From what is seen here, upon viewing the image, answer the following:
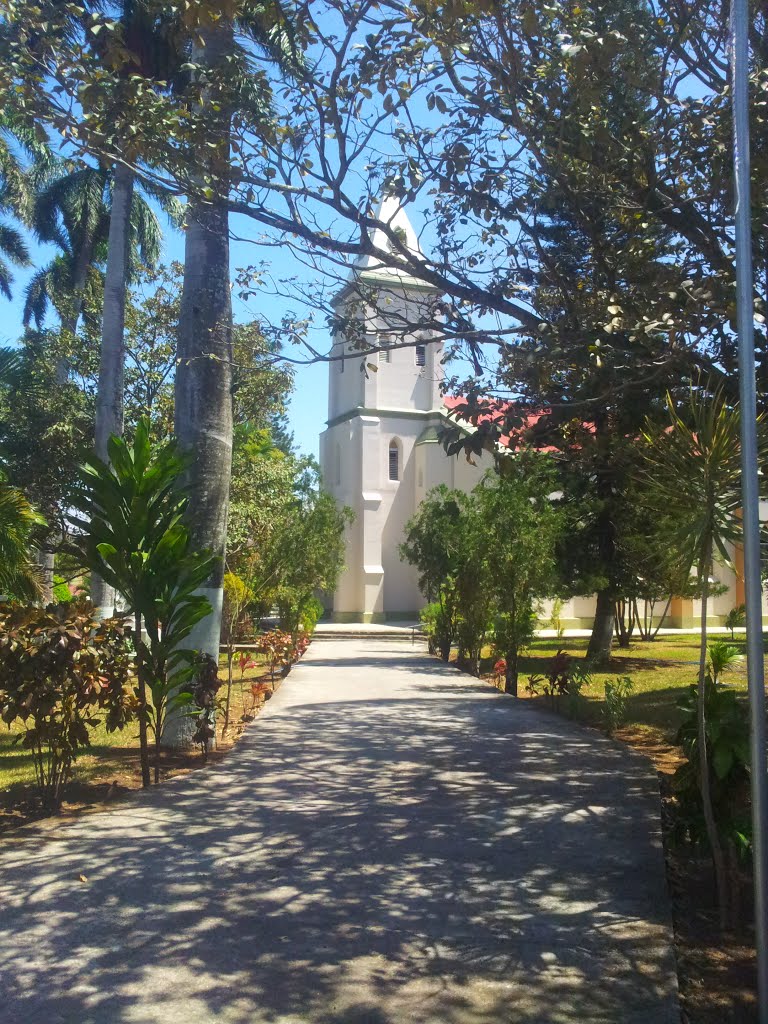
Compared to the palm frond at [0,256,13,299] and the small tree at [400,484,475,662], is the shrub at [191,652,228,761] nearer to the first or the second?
the small tree at [400,484,475,662]

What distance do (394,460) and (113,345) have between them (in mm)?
24421

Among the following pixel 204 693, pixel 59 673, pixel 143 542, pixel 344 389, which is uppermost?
pixel 344 389

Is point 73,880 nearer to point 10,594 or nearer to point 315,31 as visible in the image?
point 10,594

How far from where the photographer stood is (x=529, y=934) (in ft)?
14.6

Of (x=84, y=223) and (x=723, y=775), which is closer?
(x=723, y=775)

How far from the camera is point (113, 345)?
18.1 metres

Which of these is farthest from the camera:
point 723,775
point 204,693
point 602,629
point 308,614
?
point 308,614

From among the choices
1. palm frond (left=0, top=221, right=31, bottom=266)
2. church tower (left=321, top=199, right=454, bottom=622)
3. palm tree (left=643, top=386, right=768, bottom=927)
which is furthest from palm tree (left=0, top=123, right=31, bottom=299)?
palm tree (left=643, top=386, right=768, bottom=927)

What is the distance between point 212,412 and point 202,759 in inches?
138

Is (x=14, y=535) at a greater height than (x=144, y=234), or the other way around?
(x=144, y=234)

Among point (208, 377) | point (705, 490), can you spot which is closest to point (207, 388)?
point (208, 377)

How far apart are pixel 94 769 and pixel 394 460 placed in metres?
33.3

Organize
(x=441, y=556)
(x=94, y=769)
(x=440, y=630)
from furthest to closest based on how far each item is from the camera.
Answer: (x=441, y=556) → (x=440, y=630) → (x=94, y=769)

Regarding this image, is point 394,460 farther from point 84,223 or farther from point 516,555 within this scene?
point 516,555
